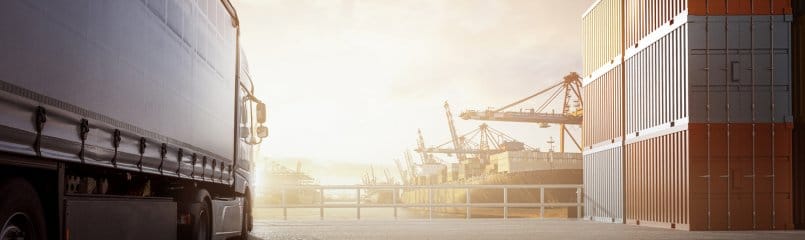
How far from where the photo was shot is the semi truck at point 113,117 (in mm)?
5719

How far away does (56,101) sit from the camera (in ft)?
20.4

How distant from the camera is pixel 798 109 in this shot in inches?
957

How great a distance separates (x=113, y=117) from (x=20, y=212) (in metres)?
1.75

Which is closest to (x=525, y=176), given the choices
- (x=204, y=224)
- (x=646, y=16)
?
(x=646, y=16)

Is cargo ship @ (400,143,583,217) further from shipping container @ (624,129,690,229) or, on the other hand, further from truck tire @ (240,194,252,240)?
truck tire @ (240,194,252,240)

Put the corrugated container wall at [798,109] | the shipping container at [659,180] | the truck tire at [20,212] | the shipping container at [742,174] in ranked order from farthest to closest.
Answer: the corrugated container wall at [798,109] < the shipping container at [659,180] < the shipping container at [742,174] < the truck tire at [20,212]

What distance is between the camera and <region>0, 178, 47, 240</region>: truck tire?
560 centimetres

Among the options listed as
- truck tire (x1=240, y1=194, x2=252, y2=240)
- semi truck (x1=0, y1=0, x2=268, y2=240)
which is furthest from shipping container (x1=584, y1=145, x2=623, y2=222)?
semi truck (x1=0, y1=0, x2=268, y2=240)

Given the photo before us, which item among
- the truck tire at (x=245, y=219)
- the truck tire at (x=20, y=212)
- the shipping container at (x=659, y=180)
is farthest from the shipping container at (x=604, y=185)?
the truck tire at (x=20, y=212)

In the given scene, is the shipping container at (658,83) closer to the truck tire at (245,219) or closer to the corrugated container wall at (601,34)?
the corrugated container wall at (601,34)

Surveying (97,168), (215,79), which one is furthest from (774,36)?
(97,168)

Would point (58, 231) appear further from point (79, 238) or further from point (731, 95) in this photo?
point (731, 95)

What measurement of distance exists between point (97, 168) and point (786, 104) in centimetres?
2014

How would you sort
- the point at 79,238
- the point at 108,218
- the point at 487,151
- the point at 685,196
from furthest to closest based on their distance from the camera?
the point at 487,151, the point at 685,196, the point at 108,218, the point at 79,238
